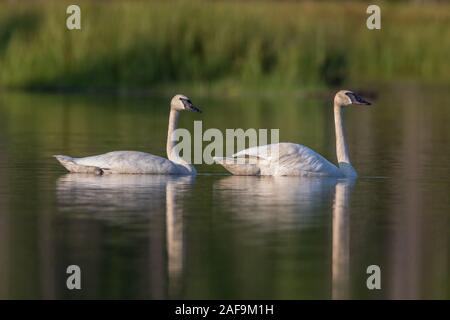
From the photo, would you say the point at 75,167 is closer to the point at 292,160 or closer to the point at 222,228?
the point at 292,160

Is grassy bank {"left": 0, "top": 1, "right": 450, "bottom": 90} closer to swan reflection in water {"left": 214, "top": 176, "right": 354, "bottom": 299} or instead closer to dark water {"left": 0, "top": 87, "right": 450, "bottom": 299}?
dark water {"left": 0, "top": 87, "right": 450, "bottom": 299}

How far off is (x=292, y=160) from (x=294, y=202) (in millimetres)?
2091

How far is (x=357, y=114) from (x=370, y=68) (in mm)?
11120

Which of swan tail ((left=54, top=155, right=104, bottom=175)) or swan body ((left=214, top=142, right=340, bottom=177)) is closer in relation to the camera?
swan body ((left=214, top=142, right=340, bottom=177))

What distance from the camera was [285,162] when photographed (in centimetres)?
1664

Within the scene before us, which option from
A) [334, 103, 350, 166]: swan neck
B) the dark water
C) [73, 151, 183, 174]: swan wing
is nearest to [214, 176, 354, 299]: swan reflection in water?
the dark water

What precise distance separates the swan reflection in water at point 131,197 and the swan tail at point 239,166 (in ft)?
1.39

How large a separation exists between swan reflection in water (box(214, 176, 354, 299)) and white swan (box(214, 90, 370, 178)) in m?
0.10

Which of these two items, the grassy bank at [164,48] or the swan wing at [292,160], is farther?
the grassy bank at [164,48]

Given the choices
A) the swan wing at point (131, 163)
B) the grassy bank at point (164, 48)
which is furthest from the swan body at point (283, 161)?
the grassy bank at point (164, 48)

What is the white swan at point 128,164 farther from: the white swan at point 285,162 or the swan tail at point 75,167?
the white swan at point 285,162

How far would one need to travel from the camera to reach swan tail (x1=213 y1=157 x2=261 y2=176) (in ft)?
54.7

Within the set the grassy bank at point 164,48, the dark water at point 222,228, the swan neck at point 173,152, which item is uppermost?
the grassy bank at point 164,48

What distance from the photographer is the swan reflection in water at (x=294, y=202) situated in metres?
11.8
